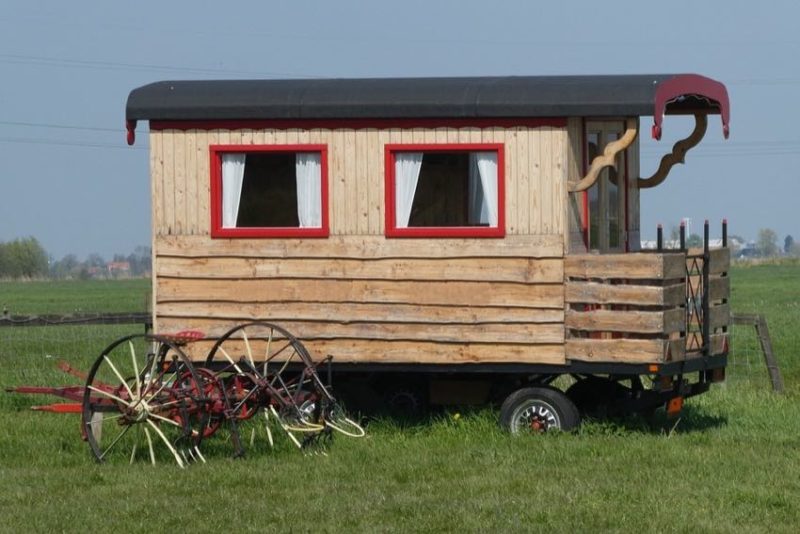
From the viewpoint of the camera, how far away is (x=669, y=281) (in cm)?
1325

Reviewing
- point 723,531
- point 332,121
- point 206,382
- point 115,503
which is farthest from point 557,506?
point 332,121

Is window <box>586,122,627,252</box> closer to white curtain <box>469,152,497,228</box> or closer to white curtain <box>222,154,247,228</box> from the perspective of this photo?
white curtain <box>469,152,497,228</box>

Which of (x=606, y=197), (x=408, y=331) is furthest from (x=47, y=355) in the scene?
(x=606, y=197)

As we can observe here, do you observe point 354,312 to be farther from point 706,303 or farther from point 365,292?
point 706,303

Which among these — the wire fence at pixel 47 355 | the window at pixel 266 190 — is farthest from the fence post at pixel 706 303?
the wire fence at pixel 47 355

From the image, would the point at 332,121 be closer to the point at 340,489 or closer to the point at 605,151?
the point at 605,151

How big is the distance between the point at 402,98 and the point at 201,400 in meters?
3.30

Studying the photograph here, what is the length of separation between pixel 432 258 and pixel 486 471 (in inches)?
105

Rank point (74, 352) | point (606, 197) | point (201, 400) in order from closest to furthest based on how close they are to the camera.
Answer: point (201, 400) → point (606, 197) → point (74, 352)

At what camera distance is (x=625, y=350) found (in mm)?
13180

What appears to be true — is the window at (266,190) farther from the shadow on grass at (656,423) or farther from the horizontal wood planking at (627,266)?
the shadow on grass at (656,423)

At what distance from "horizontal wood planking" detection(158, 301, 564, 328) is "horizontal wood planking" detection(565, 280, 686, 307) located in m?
0.22

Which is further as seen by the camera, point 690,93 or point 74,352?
point 74,352

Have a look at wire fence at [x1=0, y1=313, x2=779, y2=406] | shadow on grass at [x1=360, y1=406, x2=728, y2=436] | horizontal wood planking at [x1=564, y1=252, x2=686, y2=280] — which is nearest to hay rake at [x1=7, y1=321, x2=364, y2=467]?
shadow on grass at [x1=360, y1=406, x2=728, y2=436]
